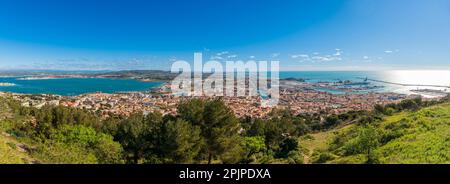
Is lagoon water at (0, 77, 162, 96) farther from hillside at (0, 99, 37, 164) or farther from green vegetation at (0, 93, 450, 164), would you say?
hillside at (0, 99, 37, 164)

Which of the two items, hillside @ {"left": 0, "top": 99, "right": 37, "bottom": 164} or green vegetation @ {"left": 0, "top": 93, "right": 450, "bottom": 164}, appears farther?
green vegetation @ {"left": 0, "top": 93, "right": 450, "bottom": 164}

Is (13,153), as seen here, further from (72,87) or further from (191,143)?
(72,87)

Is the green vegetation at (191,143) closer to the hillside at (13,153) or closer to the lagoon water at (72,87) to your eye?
the hillside at (13,153)

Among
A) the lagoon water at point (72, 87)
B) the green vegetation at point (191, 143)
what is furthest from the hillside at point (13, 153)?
the lagoon water at point (72, 87)

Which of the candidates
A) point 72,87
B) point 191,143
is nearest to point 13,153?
point 191,143

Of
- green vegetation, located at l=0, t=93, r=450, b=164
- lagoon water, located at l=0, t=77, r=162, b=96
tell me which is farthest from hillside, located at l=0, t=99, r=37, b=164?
lagoon water, located at l=0, t=77, r=162, b=96

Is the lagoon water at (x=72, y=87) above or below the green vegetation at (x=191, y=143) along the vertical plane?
below

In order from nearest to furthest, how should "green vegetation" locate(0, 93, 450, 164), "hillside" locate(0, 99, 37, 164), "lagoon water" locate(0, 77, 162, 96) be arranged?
1. "hillside" locate(0, 99, 37, 164)
2. "green vegetation" locate(0, 93, 450, 164)
3. "lagoon water" locate(0, 77, 162, 96)

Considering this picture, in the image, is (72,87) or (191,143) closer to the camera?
(191,143)
